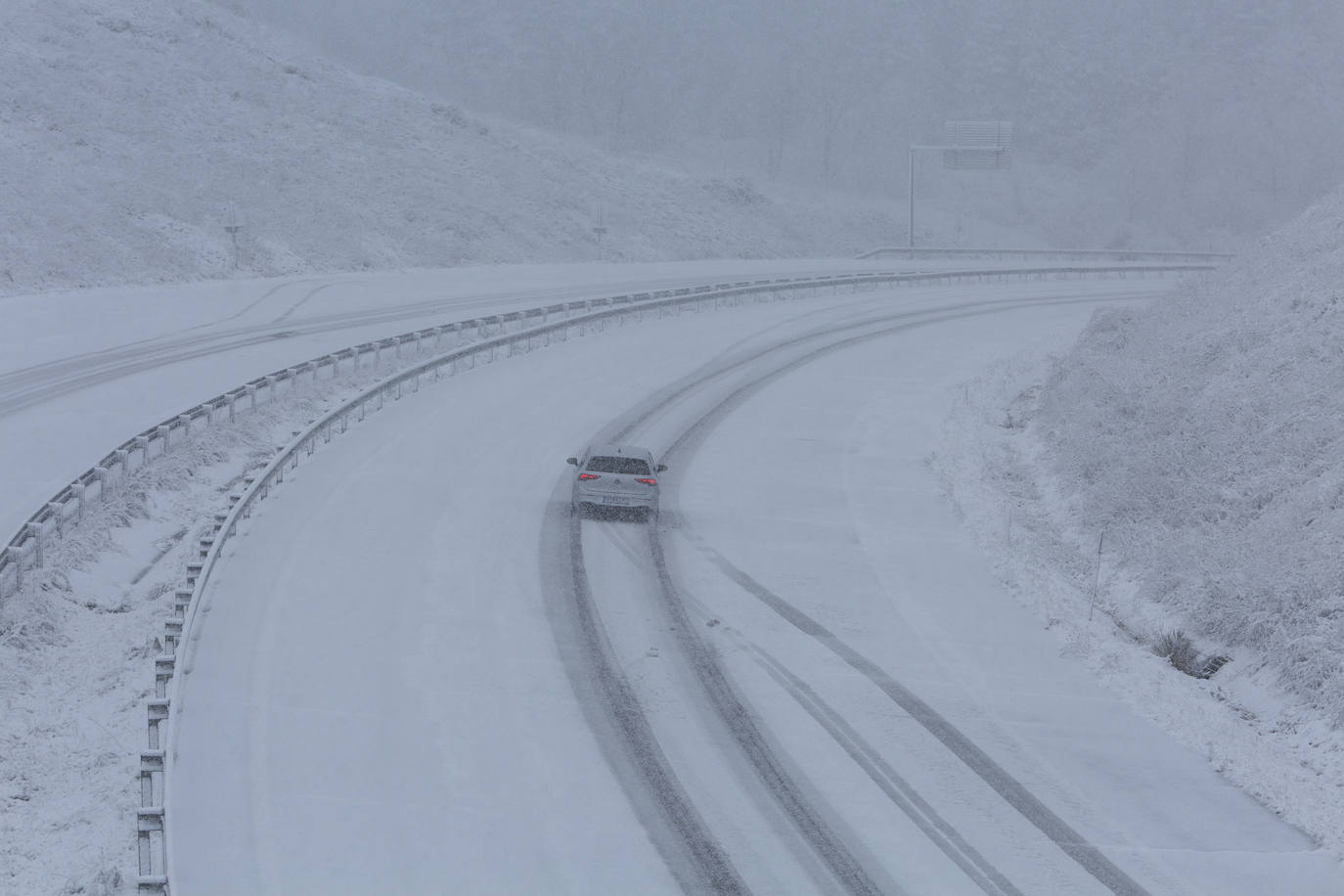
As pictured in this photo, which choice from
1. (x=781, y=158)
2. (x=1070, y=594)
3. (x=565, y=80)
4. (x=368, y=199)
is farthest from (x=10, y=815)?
(x=565, y=80)

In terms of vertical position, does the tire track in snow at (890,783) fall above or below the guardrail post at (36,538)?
below

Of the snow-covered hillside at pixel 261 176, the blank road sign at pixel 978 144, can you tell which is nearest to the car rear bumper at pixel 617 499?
the snow-covered hillside at pixel 261 176

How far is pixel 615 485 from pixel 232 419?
9.24 metres

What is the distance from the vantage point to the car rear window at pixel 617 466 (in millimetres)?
23250

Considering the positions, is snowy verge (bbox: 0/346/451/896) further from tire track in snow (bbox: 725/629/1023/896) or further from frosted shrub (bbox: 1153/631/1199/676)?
frosted shrub (bbox: 1153/631/1199/676)

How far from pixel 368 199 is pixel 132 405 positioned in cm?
3804

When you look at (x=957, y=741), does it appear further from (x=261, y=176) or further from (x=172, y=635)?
(x=261, y=176)

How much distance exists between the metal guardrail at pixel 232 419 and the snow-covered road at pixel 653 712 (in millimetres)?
324

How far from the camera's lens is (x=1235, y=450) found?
2370 centimetres

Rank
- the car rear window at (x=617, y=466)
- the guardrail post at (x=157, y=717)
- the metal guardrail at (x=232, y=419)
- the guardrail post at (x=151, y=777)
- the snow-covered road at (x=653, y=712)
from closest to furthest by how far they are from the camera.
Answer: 1. the guardrail post at (x=151, y=777)
2. the snow-covered road at (x=653, y=712)
3. the metal guardrail at (x=232, y=419)
4. the guardrail post at (x=157, y=717)
5. the car rear window at (x=617, y=466)

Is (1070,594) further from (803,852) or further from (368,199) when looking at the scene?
(368,199)

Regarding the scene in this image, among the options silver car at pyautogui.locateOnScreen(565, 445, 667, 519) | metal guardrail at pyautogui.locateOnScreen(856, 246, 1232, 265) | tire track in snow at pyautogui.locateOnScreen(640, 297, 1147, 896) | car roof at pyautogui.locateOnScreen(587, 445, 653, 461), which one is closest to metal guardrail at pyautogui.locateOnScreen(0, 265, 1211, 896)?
silver car at pyautogui.locateOnScreen(565, 445, 667, 519)

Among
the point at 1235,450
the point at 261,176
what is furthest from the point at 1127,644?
the point at 261,176

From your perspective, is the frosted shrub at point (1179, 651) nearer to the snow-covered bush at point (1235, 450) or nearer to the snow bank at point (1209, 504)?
the snow bank at point (1209, 504)
